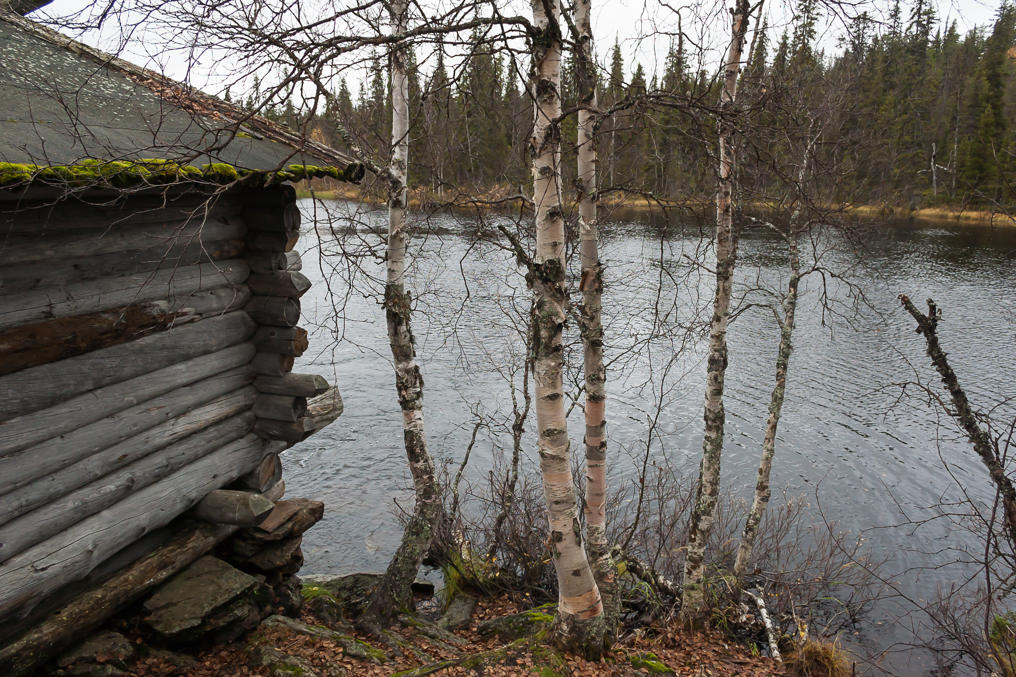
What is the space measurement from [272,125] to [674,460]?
1027 cm

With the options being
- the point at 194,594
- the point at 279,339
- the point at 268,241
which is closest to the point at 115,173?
the point at 268,241

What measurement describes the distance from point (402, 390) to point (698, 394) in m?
11.1

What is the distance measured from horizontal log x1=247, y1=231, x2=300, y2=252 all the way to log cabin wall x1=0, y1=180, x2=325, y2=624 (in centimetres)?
1

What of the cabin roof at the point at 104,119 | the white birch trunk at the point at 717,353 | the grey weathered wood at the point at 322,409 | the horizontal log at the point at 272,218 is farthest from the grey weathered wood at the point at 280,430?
the white birch trunk at the point at 717,353

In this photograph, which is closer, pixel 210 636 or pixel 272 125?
pixel 210 636

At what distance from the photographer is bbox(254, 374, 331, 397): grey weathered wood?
5852mm

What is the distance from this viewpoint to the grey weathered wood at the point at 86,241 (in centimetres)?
397

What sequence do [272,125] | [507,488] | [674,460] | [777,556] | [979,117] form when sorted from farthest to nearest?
[979,117] → [674,460] → [777,556] → [507,488] → [272,125]

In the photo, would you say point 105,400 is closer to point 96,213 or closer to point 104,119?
point 96,213

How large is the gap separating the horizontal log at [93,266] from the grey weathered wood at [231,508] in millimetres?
1869

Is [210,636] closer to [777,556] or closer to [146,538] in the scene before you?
[146,538]

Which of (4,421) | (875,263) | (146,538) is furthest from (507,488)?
(875,263)

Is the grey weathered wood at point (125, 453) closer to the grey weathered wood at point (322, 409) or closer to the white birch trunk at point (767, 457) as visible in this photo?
the grey weathered wood at point (322, 409)

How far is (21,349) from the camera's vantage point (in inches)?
159
